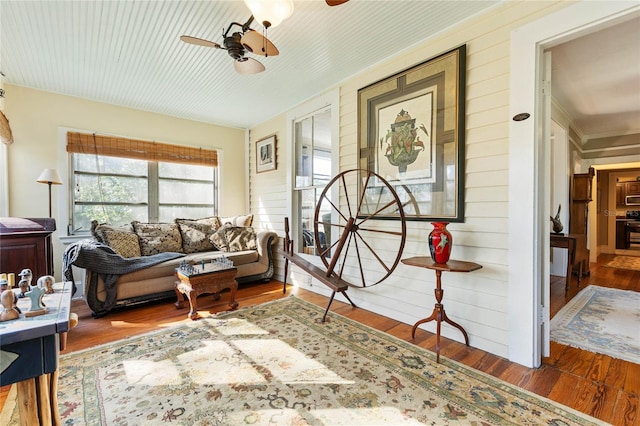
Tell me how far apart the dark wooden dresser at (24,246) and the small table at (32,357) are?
1.93 m

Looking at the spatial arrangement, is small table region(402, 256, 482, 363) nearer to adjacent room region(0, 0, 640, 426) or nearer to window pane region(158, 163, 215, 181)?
adjacent room region(0, 0, 640, 426)

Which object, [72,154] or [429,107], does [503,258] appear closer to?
[429,107]

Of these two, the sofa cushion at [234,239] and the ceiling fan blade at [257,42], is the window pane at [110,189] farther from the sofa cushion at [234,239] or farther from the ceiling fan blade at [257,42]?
the ceiling fan blade at [257,42]

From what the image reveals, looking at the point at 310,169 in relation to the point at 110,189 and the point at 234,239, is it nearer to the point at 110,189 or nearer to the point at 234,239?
the point at 234,239

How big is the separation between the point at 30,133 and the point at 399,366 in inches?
192

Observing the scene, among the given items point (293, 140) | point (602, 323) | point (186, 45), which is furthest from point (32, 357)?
point (602, 323)

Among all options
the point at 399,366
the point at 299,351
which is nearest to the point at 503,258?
the point at 399,366

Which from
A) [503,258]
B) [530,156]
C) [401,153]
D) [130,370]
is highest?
[401,153]

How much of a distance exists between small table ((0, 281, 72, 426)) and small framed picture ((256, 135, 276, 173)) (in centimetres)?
377

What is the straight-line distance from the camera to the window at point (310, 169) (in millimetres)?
3832

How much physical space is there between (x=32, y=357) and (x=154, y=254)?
298cm

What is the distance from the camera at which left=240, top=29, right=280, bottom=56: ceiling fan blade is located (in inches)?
78.0

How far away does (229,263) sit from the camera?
11.0 ft

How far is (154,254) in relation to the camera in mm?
3754
